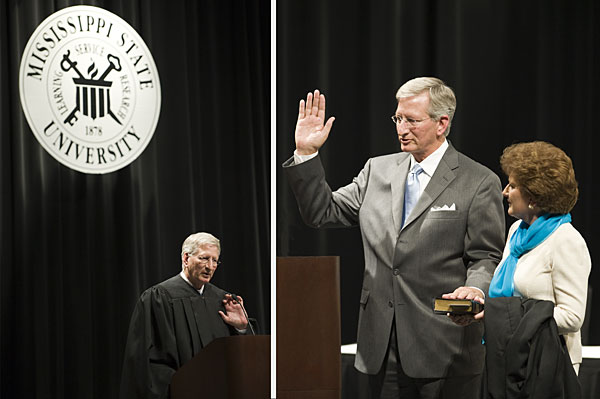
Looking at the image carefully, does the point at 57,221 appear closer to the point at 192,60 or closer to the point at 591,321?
the point at 192,60

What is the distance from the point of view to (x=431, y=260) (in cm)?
288

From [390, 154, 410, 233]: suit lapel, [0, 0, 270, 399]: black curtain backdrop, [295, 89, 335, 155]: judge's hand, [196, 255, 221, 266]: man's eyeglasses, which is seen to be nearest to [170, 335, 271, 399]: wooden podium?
[0, 0, 270, 399]: black curtain backdrop

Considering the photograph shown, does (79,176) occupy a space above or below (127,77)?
below

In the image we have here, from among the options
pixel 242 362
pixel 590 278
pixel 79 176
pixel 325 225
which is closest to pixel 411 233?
pixel 325 225

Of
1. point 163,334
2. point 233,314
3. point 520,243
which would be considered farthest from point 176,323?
point 520,243

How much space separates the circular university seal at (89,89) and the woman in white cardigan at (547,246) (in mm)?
2037

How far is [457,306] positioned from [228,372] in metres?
1.63

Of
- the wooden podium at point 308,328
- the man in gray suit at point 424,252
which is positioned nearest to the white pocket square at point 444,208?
the man in gray suit at point 424,252

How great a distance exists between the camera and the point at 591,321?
9.50 ft

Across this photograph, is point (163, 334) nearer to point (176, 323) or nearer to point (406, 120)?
point (176, 323)

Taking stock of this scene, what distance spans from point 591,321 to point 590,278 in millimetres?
160

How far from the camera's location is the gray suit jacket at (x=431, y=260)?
285 centimetres

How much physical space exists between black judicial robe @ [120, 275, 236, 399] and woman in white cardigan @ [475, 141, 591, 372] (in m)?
1.73

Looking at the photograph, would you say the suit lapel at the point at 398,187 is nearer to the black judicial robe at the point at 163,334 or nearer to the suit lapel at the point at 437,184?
the suit lapel at the point at 437,184
